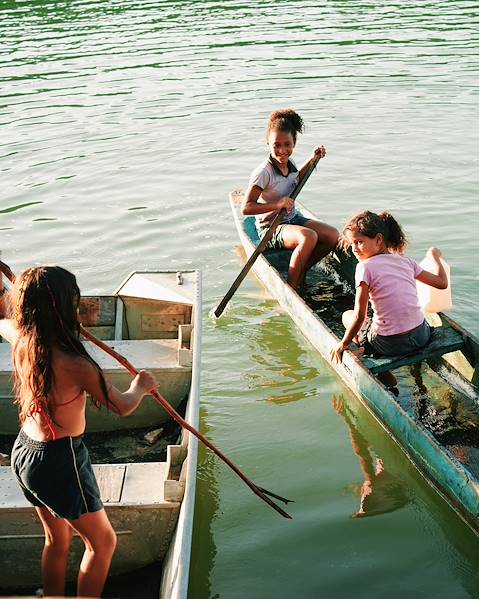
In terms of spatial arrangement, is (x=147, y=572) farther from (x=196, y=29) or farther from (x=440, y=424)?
(x=196, y=29)

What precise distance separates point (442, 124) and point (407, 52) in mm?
4477

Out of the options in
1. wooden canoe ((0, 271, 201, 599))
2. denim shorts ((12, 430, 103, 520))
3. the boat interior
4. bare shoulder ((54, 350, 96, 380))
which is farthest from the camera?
the boat interior

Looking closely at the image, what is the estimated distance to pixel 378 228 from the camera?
520cm

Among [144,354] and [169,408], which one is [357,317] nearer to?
[144,354]

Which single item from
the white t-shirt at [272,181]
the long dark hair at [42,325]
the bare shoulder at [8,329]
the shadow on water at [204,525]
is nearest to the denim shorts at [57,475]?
the long dark hair at [42,325]

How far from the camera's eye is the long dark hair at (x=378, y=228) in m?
5.19

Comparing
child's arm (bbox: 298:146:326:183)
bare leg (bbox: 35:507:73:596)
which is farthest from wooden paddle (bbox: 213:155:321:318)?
bare leg (bbox: 35:507:73:596)

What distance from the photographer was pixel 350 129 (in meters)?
11.9

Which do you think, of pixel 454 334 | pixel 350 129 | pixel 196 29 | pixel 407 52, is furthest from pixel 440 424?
pixel 196 29

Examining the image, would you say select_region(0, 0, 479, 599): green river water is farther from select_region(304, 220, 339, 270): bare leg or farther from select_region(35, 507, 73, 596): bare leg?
select_region(35, 507, 73, 596): bare leg

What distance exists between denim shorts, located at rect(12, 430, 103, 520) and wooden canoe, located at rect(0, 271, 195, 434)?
1850mm

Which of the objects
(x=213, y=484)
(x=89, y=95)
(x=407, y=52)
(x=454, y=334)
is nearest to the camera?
(x=213, y=484)

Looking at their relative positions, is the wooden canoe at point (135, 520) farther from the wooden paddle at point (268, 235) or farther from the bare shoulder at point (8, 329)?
the wooden paddle at point (268, 235)

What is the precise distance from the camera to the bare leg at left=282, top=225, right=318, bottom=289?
6840 millimetres
